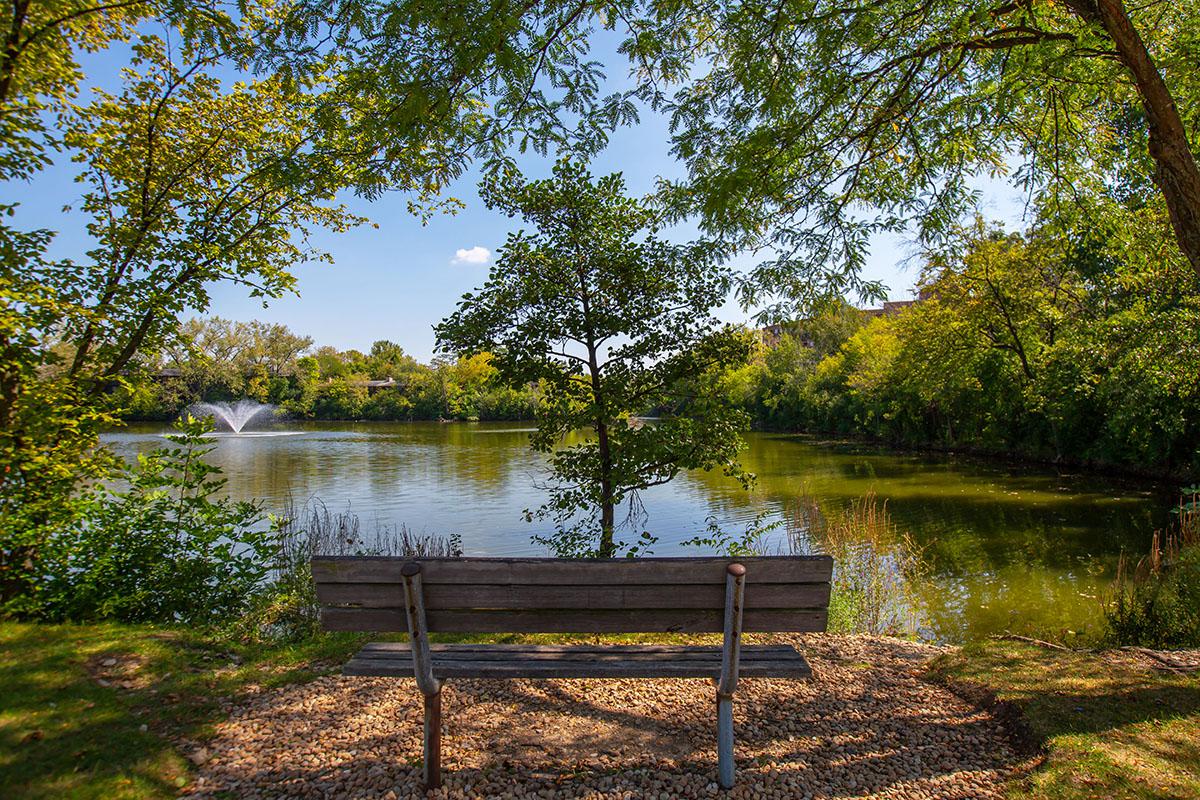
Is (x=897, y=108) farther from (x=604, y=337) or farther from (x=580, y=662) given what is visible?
(x=580, y=662)

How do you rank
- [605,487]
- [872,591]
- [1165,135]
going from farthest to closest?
[872,591] → [605,487] → [1165,135]

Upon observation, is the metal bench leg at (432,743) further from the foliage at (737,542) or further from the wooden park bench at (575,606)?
the foliage at (737,542)

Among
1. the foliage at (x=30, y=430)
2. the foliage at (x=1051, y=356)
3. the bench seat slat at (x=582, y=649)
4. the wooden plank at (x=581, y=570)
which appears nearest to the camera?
the wooden plank at (x=581, y=570)

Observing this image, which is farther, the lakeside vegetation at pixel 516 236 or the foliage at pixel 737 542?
the foliage at pixel 737 542

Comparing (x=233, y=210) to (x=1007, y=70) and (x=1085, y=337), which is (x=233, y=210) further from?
(x=1085, y=337)

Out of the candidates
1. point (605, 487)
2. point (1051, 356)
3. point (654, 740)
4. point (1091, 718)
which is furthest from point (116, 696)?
point (1051, 356)

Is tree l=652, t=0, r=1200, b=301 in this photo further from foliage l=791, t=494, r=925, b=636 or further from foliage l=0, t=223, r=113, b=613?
foliage l=0, t=223, r=113, b=613

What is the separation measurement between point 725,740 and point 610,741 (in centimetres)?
73

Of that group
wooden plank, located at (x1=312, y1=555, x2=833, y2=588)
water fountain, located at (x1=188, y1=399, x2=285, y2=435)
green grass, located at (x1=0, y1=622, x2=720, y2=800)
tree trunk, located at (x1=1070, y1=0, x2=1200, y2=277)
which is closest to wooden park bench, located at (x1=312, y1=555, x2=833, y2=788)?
wooden plank, located at (x1=312, y1=555, x2=833, y2=588)

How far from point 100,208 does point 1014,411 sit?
27.1 meters

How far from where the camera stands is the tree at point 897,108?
181 inches

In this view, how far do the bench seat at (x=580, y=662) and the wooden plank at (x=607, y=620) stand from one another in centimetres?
19

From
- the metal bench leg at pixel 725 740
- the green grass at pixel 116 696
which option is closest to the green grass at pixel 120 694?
the green grass at pixel 116 696

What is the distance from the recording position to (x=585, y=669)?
9.23 feet
